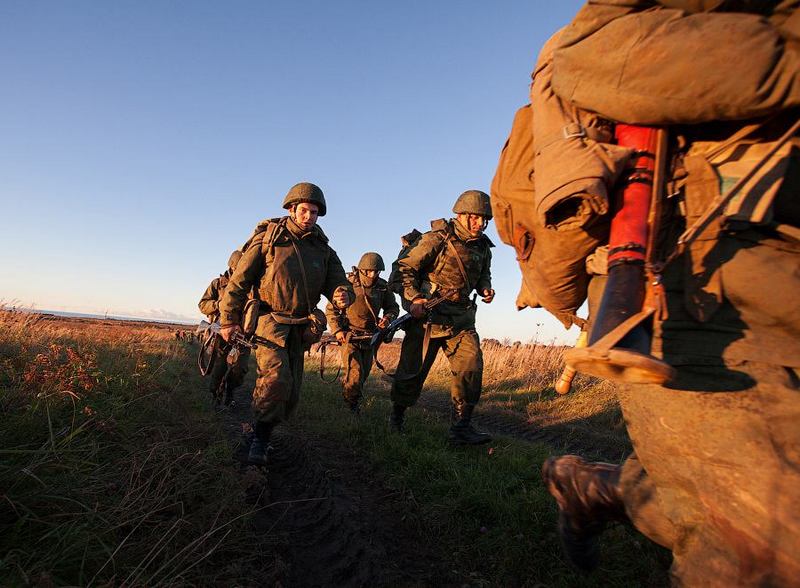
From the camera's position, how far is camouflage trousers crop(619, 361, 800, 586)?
46.4 inches

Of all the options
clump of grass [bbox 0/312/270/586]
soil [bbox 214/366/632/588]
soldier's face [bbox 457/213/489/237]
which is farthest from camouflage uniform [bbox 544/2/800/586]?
soldier's face [bbox 457/213/489/237]

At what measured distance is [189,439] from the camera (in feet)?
13.2

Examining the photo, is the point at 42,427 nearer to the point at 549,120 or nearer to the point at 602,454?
the point at 549,120

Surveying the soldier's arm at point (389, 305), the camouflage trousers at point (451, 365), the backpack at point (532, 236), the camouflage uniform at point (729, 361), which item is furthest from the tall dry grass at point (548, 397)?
the camouflage uniform at point (729, 361)

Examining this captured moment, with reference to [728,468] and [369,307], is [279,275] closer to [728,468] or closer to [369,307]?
[728,468]

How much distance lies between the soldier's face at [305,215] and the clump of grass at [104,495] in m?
2.55

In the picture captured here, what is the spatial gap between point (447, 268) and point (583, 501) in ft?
13.9

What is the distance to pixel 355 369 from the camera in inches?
310

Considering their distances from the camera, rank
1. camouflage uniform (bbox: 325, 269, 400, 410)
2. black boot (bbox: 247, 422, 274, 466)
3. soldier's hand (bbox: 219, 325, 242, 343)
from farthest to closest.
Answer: camouflage uniform (bbox: 325, 269, 400, 410)
soldier's hand (bbox: 219, 325, 242, 343)
black boot (bbox: 247, 422, 274, 466)

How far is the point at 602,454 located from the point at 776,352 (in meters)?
4.63

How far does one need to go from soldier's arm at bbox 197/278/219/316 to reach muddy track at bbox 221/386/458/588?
5.87m

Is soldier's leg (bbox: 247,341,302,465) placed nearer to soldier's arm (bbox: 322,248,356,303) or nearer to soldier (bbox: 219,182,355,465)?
soldier (bbox: 219,182,355,465)

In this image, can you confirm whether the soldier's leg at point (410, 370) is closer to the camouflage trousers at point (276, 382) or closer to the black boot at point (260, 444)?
the camouflage trousers at point (276, 382)

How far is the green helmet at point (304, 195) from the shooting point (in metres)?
5.44
